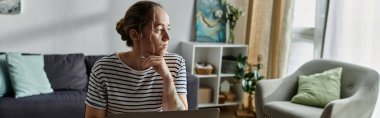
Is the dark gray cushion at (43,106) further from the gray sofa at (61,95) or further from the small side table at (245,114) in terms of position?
the small side table at (245,114)

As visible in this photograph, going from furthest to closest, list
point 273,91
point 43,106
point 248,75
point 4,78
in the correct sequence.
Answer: point 248,75
point 273,91
point 4,78
point 43,106

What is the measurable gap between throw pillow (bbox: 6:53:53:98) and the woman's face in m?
2.05

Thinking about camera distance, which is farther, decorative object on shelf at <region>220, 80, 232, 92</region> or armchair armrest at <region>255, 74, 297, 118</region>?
decorative object on shelf at <region>220, 80, 232, 92</region>

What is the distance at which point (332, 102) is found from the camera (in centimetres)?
276

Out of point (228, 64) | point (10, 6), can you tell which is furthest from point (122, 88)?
point (228, 64)

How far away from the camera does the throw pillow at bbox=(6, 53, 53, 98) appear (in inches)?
122

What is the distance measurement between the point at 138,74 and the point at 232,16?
2.90 metres

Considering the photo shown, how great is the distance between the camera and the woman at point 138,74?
4.46 feet

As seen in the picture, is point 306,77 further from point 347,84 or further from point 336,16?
point 336,16

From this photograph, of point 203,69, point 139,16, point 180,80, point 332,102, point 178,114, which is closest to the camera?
point 178,114

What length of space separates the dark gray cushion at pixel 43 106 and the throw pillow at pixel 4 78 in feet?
0.33

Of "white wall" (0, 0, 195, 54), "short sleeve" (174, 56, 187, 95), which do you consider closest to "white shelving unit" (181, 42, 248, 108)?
"white wall" (0, 0, 195, 54)

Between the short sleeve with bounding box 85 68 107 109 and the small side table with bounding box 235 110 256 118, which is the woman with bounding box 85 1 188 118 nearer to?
the short sleeve with bounding box 85 68 107 109

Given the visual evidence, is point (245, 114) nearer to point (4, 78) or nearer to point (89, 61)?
point (89, 61)
